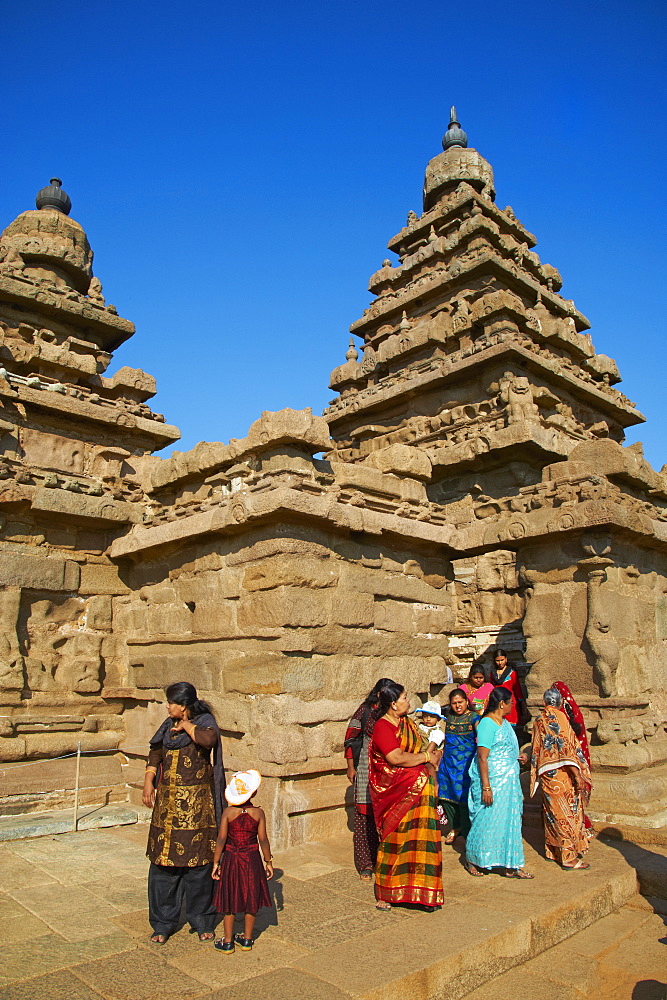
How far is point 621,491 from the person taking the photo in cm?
741

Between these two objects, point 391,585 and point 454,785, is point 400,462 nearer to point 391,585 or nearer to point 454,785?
point 391,585

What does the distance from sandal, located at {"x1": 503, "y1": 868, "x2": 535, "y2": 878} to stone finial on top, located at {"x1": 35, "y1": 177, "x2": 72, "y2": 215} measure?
12416mm

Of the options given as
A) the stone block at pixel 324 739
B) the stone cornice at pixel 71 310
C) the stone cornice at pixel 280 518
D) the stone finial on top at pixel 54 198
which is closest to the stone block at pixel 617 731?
the stone cornice at pixel 280 518

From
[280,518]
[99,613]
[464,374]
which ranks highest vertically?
[464,374]

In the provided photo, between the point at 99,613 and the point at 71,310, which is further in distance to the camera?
the point at 71,310

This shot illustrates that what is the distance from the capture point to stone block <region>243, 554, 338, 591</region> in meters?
5.86

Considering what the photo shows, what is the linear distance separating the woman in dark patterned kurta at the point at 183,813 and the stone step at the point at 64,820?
262 cm

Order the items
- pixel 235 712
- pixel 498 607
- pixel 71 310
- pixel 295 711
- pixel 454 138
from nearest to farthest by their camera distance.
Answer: pixel 295 711, pixel 235 712, pixel 498 607, pixel 71 310, pixel 454 138

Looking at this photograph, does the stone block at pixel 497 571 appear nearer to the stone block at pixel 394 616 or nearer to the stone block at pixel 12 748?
the stone block at pixel 394 616

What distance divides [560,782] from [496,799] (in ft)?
2.31

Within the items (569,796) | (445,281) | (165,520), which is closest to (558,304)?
(445,281)

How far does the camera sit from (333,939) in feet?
12.5

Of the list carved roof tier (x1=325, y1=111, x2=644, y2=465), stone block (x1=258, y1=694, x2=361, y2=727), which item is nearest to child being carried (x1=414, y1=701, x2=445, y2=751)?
stone block (x1=258, y1=694, x2=361, y2=727)

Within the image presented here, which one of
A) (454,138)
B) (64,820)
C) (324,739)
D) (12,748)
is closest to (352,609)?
(324,739)
